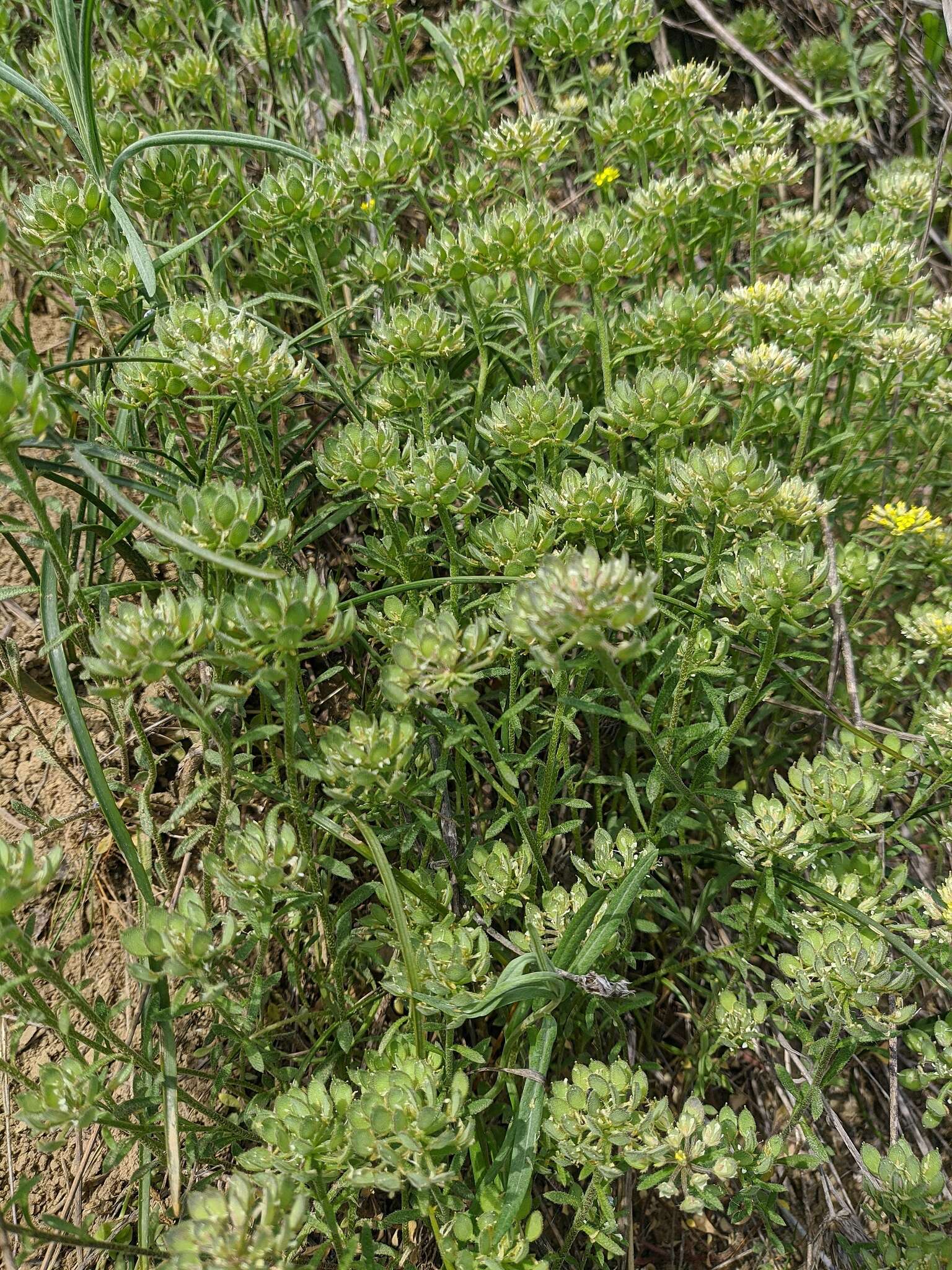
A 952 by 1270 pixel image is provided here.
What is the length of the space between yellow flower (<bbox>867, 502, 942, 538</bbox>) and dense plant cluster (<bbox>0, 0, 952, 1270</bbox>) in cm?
1

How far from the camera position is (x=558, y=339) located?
289cm

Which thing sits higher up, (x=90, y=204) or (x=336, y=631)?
(x=90, y=204)

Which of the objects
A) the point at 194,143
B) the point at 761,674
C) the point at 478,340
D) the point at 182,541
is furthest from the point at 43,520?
the point at 761,674

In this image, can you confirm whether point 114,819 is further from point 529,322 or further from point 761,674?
point 529,322

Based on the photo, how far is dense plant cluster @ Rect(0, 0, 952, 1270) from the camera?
1.65 metres

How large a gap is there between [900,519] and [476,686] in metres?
1.25

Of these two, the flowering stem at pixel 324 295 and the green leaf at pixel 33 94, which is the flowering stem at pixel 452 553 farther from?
the green leaf at pixel 33 94

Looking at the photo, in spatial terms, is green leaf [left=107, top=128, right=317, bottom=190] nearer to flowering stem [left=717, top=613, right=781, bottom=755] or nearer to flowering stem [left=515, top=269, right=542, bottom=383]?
flowering stem [left=515, top=269, right=542, bottom=383]

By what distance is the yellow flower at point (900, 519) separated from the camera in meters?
2.66

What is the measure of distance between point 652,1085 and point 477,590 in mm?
1462

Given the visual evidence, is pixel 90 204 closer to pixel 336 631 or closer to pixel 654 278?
pixel 336 631

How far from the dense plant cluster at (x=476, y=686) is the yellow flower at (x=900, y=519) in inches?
0.6

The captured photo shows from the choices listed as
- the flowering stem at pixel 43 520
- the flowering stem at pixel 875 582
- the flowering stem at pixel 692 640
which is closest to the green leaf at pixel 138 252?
the flowering stem at pixel 43 520

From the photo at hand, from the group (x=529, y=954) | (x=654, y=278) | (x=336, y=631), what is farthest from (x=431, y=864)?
(x=654, y=278)
